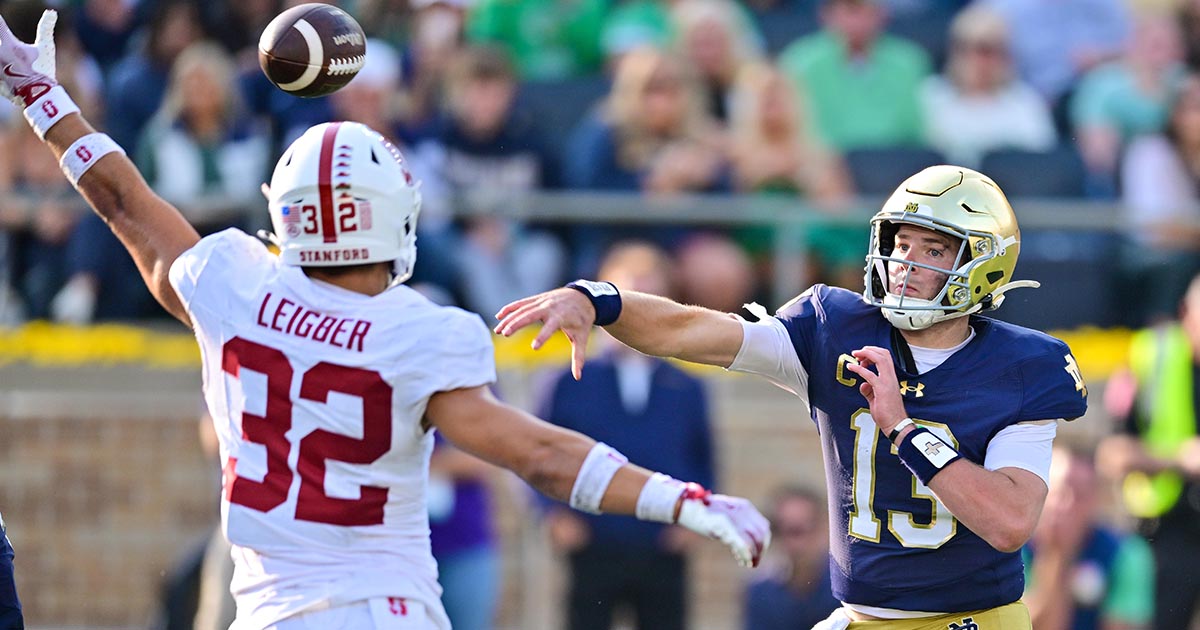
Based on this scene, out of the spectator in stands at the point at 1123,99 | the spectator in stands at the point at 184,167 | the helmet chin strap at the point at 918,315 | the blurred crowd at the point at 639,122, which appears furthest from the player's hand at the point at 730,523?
the spectator in stands at the point at 1123,99

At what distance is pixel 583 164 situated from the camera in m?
10.1

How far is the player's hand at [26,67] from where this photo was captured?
552cm

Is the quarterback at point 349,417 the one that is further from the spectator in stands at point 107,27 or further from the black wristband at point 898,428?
the spectator in stands at point 107,27

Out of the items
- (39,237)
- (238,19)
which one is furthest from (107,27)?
(39,237)

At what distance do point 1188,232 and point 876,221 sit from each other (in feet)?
16.5

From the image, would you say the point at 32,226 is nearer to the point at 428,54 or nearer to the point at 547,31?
the point at 428,54

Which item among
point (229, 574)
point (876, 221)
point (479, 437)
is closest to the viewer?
point (479, 437)

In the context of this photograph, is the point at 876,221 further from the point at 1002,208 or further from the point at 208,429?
the point at 208,429

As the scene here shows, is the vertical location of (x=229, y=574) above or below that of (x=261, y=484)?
below

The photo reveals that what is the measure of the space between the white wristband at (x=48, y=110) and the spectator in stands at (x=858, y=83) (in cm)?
595

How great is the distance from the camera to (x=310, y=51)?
5.76m

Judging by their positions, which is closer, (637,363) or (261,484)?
(261,484)

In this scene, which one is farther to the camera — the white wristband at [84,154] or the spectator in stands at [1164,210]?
the spectator in stands at [1164,210]

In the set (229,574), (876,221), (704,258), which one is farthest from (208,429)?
(876,221)
